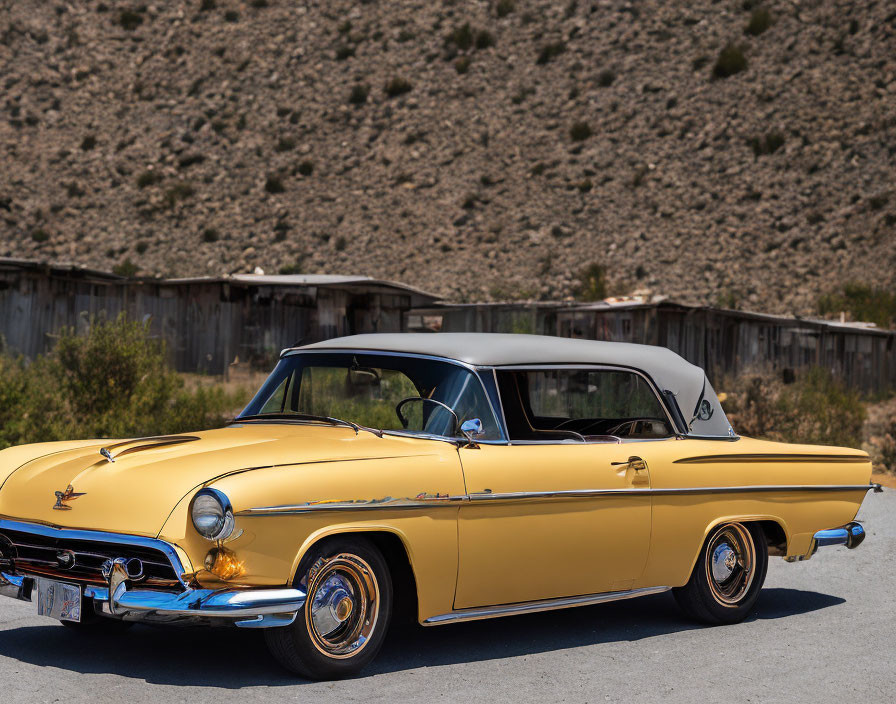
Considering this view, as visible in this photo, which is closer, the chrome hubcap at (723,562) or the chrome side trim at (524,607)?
the chrome side trim at (524,607)

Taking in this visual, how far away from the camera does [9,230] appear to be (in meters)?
47.5

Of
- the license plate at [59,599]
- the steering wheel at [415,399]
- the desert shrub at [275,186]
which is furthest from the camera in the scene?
the desert shrub at [275,186]

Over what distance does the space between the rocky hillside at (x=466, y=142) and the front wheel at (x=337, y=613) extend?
115ft

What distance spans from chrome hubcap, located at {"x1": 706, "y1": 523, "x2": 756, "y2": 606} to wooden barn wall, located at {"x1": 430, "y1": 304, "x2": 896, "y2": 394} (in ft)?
69.7

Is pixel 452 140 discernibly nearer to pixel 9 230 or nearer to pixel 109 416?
pixel 9 230

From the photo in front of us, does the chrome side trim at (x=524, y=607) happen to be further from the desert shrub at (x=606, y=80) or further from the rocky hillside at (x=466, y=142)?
the desert shrub at (x=606, y=80)

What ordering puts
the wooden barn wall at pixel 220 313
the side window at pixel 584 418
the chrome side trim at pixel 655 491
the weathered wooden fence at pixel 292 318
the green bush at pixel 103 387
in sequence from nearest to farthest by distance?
1. the chrome side trim at pixel 655 491
2. the side window at pixel 584 418
3. the green bush at pixel 103 387
4. the weathered wooden fence at pixel 292 318
5. the wooden barn wall at pixel 220 313

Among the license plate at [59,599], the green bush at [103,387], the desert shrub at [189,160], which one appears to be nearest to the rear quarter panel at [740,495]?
the license plate at [59,599]

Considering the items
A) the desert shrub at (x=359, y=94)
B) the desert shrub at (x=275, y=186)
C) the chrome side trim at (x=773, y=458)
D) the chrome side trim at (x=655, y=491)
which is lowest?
the chrome side trim at (x=655, y=491)

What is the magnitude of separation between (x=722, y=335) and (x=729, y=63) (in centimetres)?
2071

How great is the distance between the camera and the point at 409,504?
544cm

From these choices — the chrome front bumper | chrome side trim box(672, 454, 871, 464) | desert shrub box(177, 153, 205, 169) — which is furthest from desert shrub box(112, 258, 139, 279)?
the chrome front bumper

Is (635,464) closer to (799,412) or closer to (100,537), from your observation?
(100,537)

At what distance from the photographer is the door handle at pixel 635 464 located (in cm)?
644
